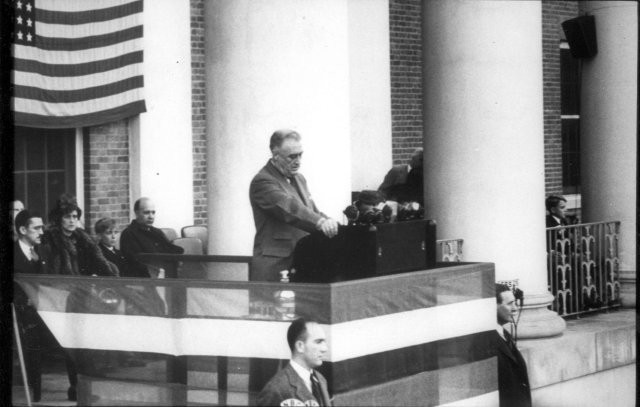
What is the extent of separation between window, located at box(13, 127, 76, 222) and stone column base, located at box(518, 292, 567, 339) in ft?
17.3

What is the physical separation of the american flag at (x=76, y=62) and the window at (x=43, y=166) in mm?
408

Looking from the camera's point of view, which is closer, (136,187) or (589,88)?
(136,187)

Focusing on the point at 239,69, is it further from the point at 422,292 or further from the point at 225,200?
the point at 422,292

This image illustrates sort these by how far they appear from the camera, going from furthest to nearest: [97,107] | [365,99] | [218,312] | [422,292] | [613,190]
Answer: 1. [365,99]
2. [613,190]
3. [97,107]
4. [422,292]
5. [218,312]

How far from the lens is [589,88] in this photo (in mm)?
15062

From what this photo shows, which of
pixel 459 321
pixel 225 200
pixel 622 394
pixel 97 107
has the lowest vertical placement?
pixel 622 394

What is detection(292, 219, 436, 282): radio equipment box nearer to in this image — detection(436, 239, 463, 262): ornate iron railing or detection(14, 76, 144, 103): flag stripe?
detection(436, 239, 463, 262): ornate iron railing

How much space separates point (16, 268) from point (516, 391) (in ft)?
12.5

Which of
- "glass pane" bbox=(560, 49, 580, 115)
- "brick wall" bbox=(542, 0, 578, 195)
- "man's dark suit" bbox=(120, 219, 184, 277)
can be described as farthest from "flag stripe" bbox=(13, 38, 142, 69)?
"glass pane" bbox=(560, 49, 580, 115)

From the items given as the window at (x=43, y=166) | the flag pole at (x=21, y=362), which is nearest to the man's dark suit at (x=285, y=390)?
the flag pole at (x=21, y=362)

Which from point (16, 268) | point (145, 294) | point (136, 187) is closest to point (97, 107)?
point (136, 187)

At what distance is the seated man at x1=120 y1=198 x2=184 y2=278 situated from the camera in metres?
10.8

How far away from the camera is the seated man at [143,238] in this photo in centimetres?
1080

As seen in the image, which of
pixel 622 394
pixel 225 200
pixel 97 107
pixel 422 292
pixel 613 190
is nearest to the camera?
pixel 422 292
